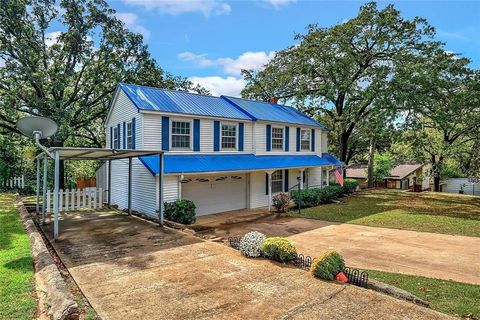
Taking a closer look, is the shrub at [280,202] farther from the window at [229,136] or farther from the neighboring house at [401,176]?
the neighboring house at [401,176]

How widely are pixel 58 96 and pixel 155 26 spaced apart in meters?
9.69

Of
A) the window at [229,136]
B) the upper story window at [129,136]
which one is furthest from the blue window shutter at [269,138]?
the upper story window at [129,136]

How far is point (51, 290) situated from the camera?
5.14 meters

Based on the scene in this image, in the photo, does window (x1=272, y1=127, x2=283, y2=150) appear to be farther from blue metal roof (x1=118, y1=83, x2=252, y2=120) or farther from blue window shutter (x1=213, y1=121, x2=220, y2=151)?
blue window shutter (x1=213, y1=121, x2=220, y2=151)

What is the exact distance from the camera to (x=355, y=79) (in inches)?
978

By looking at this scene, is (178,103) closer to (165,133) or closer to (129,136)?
(165,133)

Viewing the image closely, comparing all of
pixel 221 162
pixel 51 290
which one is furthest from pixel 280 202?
pixel 51 290

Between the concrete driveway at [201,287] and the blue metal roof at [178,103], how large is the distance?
748cm

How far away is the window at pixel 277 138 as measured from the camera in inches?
783

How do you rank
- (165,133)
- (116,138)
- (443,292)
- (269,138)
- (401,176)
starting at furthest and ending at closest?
(401,176) < (269,138) < (116,138) < (165,133) < (443,292)

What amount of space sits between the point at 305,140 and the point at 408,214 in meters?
8.44

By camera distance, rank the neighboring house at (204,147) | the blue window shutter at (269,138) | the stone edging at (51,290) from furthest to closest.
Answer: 1. the blue window shutter at (269,138)
2. the neighboring house at (204,147)
3. the stone edging at (51,290)

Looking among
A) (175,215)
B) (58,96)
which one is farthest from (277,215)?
(58,96)

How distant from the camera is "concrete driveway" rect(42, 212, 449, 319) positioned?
5039 mm
